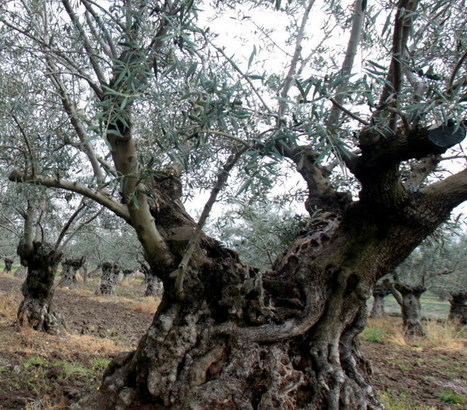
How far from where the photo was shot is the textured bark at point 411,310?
1259cm

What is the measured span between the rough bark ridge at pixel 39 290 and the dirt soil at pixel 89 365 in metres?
0.30

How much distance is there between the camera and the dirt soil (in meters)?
4.38

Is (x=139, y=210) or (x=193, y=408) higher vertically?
(x=139, y=210)

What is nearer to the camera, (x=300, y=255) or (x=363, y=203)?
(x=363, y=203)

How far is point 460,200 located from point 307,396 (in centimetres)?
222

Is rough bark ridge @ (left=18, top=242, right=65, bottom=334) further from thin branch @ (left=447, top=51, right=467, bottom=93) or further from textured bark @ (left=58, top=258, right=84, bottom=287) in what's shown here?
textured bark @ (left=58, top=258, right=84, bottom=287)

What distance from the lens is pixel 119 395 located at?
345 centimetres

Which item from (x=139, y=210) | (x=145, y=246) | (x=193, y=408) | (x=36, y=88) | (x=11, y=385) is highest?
(x=36, y=88)

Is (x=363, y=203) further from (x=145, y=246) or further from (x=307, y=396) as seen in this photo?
(x=145, y=246)

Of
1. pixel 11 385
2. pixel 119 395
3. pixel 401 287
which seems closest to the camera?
pixel 119 395

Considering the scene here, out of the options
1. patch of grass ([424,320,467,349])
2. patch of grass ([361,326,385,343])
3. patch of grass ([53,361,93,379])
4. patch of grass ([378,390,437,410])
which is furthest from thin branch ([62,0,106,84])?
patch of grass ([424,320,467,349])

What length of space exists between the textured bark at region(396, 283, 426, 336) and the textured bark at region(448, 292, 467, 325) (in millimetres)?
2928

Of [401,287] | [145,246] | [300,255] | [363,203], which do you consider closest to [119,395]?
[145,246]

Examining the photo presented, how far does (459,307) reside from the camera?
52.1 feet
